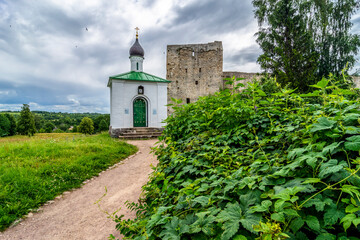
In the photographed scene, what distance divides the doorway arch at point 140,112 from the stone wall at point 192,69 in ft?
32.9

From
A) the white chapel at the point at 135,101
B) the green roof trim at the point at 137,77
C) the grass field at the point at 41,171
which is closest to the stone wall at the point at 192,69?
the green roof trim at the point at 137,77

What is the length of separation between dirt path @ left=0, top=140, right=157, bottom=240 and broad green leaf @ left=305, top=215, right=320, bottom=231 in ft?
8.77

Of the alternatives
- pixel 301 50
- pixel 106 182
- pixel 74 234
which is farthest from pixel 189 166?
pixel 301 50

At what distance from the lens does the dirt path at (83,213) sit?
2.88 meters

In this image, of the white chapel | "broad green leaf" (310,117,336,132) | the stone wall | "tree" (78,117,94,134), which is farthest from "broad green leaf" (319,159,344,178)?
"tree" (78,117,94,134)

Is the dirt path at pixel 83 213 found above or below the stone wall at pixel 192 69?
below

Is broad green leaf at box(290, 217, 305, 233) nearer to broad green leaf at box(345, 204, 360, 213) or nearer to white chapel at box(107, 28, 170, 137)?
broad green leaf at box(345, 204, 360, 213)

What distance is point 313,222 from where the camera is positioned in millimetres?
797

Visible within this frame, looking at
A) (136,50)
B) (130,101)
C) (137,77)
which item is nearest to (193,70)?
(136,50)

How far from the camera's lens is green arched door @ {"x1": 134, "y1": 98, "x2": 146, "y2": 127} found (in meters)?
13.5

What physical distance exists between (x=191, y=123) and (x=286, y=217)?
1804 mm

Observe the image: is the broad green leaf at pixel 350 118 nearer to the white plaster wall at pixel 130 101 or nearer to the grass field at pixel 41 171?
the grass field at pixel 41 171

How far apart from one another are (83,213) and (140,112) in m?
10.5

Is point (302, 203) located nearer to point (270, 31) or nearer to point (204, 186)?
point (204, 186)
